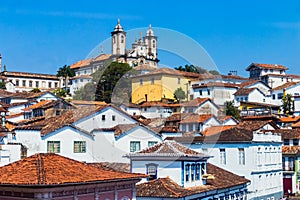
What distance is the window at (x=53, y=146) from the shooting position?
3219 centimetres

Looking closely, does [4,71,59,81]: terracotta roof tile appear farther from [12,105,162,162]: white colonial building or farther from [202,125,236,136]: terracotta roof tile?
[202,125,236,136]: terracotta roof tile

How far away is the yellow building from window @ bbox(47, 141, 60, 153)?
21.2 ft

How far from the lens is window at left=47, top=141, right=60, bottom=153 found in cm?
3219

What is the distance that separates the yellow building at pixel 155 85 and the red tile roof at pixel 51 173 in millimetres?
16145

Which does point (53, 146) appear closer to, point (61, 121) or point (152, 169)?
point (61, 121)

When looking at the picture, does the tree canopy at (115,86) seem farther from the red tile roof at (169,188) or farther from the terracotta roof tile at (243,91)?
the terracotta roof tile at (243,91)

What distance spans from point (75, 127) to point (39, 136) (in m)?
2.49

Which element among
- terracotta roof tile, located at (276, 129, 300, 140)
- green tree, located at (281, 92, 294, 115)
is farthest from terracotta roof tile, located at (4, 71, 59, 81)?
terracotta roof tile, located at (276, 129, 300, 140)

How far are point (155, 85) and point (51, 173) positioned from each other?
23.1 m

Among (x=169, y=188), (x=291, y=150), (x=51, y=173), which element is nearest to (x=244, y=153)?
(x=291, y=150)

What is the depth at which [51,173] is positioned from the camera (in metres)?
16.0

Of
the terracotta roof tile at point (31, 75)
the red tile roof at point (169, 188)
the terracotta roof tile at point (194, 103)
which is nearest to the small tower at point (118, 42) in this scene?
the terracotta roof tile at point (31, 75)

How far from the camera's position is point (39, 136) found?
3203 cm

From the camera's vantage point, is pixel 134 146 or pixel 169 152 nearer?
pixel 169 152
